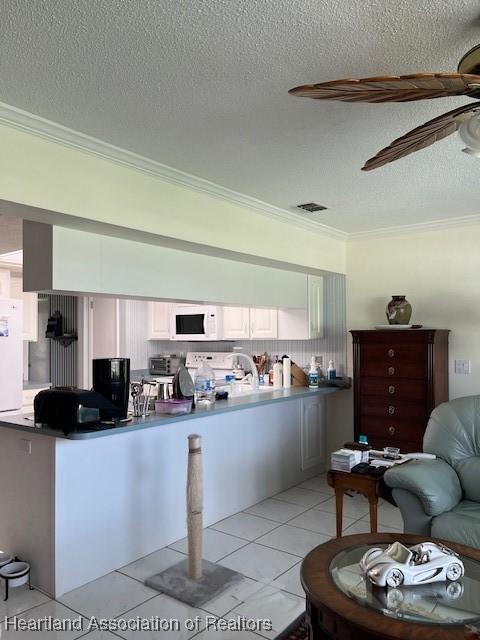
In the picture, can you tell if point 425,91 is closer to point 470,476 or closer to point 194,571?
point 470,476

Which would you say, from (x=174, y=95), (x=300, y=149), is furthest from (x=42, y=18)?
(x=300, y=149)

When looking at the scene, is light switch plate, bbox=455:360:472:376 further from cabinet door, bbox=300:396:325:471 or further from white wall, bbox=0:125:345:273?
white wall, bbox=0:125:345:273

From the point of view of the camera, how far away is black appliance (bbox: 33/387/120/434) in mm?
2764

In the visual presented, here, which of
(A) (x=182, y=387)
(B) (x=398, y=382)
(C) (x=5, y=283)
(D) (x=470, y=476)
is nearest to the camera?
(D) (x=470, y=476)

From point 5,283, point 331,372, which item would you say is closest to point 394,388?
point 331,372

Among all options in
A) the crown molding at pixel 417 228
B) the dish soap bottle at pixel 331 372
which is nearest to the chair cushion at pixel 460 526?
the dish soap bottle at pixel 331 372

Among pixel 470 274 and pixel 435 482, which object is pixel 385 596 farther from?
pixel 470 274

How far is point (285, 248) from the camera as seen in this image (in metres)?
4.14

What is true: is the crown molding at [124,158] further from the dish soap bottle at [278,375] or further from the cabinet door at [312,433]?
the cabinet door at [312,433]

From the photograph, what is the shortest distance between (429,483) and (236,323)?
2949 mm

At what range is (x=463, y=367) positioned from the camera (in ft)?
14.1

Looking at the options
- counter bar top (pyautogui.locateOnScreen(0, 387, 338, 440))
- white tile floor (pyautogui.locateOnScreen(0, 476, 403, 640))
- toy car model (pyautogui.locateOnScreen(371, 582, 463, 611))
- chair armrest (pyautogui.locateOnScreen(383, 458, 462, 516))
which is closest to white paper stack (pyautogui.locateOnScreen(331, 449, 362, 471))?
chair armrest (pyautogui.locateOnScreen(383, 458, 462, 516))

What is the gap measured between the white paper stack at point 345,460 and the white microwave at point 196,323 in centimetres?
249

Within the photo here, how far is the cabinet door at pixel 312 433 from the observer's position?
15.5 feet
